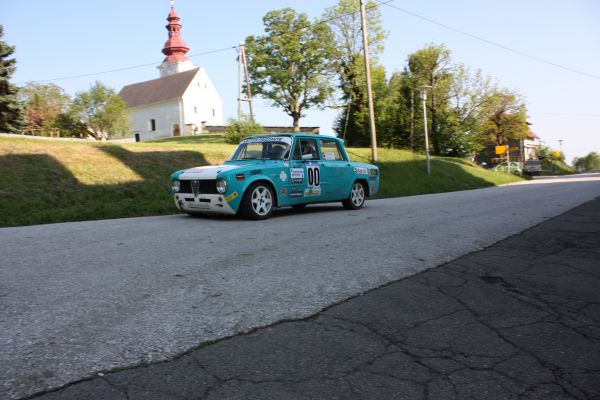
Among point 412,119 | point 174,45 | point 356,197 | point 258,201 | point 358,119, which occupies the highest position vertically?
point 174,45

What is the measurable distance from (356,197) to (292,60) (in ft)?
136

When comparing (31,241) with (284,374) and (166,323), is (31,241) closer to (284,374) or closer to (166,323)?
(166,323)

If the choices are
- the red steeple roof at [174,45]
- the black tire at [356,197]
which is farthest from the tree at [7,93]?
the red steeple roof at [174,45]

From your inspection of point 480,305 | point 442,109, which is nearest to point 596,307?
point 480,305

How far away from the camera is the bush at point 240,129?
28.1 meters

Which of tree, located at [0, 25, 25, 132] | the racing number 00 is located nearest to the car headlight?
the racing number 00

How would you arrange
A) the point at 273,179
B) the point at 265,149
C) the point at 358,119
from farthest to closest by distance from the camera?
1. the point at 358,119
2. the point at 265,149
3. the point at 273,179

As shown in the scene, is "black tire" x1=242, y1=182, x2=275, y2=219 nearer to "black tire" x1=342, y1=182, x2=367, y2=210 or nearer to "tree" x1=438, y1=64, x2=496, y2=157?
"black tire" x1=342, y1=182, x2=367, y2=210

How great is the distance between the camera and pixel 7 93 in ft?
89.6

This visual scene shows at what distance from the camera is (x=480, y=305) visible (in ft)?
12.0

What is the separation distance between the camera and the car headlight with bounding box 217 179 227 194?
8.33 meters

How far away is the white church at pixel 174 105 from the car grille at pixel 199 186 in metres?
58.8

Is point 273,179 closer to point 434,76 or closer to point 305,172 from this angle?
point 305,172

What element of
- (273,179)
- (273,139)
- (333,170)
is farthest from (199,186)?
(333,170)
